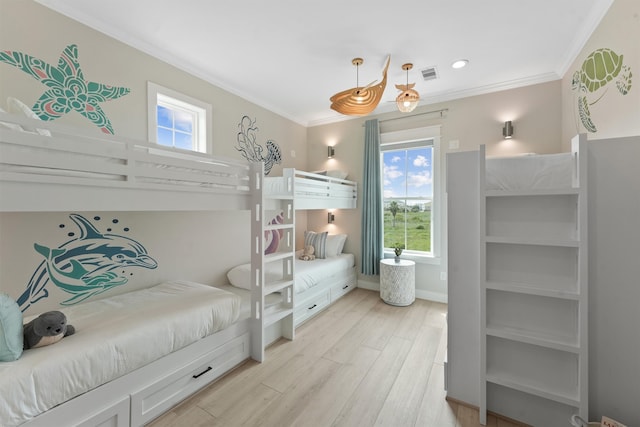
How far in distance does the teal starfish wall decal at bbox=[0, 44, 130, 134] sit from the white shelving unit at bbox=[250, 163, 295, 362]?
137 centimetres

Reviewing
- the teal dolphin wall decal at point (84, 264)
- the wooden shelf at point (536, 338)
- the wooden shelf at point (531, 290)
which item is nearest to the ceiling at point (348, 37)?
the teal dolphin wall decal at point (84, 264)

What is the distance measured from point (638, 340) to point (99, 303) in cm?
338

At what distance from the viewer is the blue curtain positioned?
3840mm

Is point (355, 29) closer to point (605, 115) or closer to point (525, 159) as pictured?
point (525, 159)

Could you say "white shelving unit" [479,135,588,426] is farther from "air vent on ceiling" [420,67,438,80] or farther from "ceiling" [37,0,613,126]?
"air vent on ceiling" [420,67,438,80]

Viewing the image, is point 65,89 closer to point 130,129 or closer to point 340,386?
point 130,129

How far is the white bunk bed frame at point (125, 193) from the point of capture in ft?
3.69

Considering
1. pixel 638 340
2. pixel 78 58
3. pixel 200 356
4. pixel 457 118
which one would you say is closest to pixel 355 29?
pixel 457 118

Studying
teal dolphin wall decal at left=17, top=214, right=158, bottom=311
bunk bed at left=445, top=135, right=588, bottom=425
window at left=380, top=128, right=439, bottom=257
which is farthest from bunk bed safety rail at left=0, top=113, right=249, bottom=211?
window at left=380, top=128, right=439, bottom=257

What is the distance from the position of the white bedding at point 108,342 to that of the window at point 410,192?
2.68 metres

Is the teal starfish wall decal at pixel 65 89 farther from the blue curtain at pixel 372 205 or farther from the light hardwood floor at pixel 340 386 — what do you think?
the blue curtain at pixel 372 205

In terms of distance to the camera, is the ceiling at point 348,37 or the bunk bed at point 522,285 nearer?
the bunk bed at point 522,285

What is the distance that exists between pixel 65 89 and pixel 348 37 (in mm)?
2310

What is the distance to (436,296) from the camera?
3529mm
